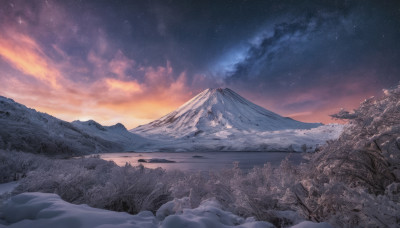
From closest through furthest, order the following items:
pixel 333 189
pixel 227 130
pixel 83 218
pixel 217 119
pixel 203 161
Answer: pixel 83 218 < pixel 333 189 < pixel 203 161 < pixel 227 130 < pixel 217 119

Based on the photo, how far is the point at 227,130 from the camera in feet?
272

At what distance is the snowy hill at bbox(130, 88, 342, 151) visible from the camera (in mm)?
57812

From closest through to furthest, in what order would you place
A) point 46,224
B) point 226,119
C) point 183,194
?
point 46,224 → point 183,194 → point 226,119

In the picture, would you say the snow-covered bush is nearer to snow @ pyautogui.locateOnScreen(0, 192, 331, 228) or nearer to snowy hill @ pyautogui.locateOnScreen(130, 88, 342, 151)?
snow @ pyautogui.locateOnScreen(0, 192, 331, 228)

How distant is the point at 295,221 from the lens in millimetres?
2594

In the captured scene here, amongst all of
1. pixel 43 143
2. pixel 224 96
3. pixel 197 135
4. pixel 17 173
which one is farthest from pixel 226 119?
pixel 17 173

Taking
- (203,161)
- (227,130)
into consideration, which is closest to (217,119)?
(227,130)

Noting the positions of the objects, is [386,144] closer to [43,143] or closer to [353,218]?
[353,218]

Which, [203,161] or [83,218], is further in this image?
[203,161]

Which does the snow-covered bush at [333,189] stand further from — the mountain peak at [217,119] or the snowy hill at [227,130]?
the mountain peak at [217,119]

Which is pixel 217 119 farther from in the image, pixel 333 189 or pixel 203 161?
pixel 333 189

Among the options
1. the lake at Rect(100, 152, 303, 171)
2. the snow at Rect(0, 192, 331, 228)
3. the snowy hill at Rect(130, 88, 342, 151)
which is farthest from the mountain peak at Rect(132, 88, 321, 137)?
the snow at Rect(0, 192, 331, 228)

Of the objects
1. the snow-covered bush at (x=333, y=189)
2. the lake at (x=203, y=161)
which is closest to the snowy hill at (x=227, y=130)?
the lake at (x=203, y=161)

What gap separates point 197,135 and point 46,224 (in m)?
82.6
